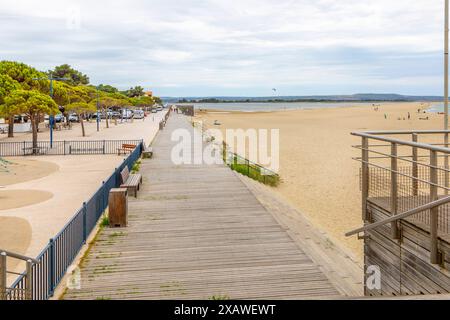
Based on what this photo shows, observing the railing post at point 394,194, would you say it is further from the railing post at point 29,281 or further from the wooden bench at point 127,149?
the wooden bench at point 127,149

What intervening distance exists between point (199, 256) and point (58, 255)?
2.43 m

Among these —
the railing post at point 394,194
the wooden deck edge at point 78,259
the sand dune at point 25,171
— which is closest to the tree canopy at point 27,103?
the sand dune at point 25,171

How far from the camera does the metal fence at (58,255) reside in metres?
6.06

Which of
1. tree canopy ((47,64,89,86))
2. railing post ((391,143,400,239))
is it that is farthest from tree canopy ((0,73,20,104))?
tree canopy ((47,64,89,86))

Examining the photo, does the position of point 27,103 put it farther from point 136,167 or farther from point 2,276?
point 2,276

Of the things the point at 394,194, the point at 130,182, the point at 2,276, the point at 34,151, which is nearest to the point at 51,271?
the point at 2,276

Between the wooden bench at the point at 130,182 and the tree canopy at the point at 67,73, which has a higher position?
the tree canopy at the point at 67,73

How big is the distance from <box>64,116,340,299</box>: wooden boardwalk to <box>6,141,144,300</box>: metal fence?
30cm

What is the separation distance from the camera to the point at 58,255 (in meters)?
7.20

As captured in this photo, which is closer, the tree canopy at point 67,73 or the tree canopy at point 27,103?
the tree canopy at point 27,103

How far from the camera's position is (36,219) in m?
12.4

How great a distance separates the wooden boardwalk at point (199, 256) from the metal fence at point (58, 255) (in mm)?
301

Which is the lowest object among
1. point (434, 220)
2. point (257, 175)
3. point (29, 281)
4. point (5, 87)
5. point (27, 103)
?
point (29, 281)

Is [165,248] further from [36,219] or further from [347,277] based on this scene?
[36,219]
